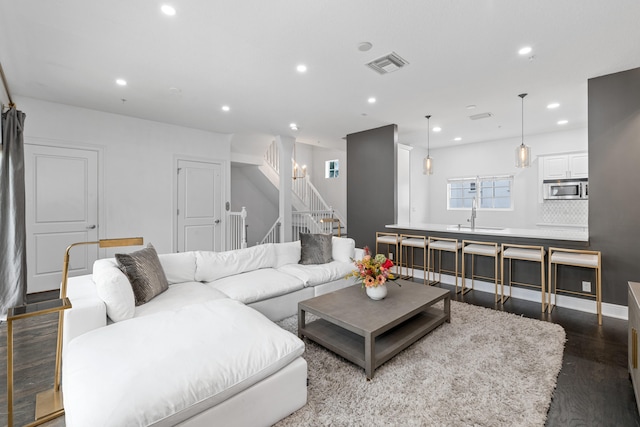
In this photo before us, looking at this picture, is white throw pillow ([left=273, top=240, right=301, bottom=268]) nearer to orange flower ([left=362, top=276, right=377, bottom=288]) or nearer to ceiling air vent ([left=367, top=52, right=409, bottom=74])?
orange flower ([left=362, top=276, right=377, bottom=288])

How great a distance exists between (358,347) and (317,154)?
7.46 m

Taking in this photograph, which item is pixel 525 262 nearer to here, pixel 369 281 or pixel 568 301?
pixel 568 301

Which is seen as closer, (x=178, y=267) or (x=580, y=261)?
(x=178, y=267)

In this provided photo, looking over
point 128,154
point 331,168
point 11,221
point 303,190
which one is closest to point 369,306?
point 11,221

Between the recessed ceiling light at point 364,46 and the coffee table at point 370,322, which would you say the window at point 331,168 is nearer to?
the recessed ceiling light at point 364,46

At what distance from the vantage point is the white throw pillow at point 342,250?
4.19 metres

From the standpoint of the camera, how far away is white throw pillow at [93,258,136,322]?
7.02ft

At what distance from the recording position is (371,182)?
19.2ft

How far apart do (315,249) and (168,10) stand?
2960 millimetres

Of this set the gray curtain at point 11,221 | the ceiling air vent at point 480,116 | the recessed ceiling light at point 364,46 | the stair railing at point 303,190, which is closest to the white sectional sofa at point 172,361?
the gray curtain at point 11,221

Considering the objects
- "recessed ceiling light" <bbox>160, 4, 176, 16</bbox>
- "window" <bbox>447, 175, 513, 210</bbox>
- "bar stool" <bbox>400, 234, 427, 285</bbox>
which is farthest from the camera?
"window" <bbox>447, 175, 513, 210</bbox>

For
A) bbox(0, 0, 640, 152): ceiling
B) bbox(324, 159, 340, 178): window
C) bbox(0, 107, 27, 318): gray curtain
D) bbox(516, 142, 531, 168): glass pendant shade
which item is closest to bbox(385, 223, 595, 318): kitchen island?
bbox(516, 142, 531, 168): glass pendant shade

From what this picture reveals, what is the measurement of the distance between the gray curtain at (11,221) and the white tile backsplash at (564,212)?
27.9 feet

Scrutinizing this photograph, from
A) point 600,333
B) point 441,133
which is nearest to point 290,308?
point 600,333
